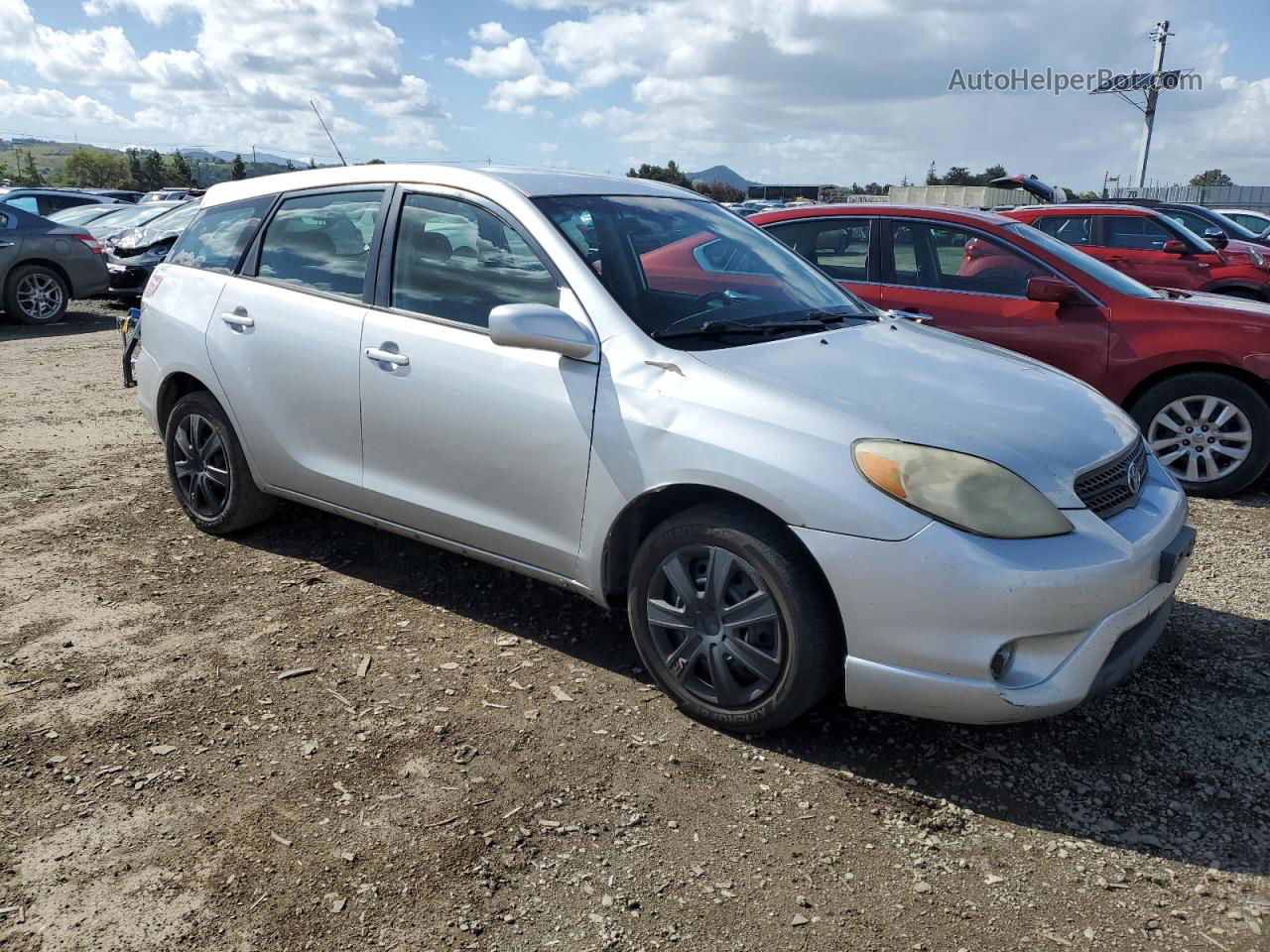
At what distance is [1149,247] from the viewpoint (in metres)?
10.9

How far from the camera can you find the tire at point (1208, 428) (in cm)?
583

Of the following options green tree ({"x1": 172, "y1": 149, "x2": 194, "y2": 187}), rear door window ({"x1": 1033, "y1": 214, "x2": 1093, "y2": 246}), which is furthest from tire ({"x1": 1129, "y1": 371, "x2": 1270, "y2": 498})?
green tree ({"x1": 172, "y1": 149, "x2": 194, "y2": 187})

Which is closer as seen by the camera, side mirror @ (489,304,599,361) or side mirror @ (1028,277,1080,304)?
side mirror @ (489,304,599,361)

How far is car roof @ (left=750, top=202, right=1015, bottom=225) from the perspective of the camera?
6570 millimetres

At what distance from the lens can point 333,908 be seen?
8.17 ft

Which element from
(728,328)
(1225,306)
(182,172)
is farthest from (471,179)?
(182,172)

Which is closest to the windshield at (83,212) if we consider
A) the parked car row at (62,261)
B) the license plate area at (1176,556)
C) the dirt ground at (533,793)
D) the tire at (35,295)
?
the parked car row at (62,261)

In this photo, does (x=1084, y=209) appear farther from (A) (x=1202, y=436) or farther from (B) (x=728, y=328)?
(B) (x=728, y=328)

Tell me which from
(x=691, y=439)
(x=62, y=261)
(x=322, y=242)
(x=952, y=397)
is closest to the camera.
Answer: (x=691, y=439)

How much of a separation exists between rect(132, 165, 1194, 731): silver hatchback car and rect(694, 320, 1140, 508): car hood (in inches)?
0.5

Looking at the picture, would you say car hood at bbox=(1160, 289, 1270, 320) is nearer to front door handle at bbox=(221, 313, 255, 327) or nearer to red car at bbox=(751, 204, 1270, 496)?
red car at bbox=(751, 204, 1270, 496)

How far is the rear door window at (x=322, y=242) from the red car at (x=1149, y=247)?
848cm

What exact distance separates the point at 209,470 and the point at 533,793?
2.69m

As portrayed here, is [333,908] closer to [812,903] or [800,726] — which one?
[812,903]
